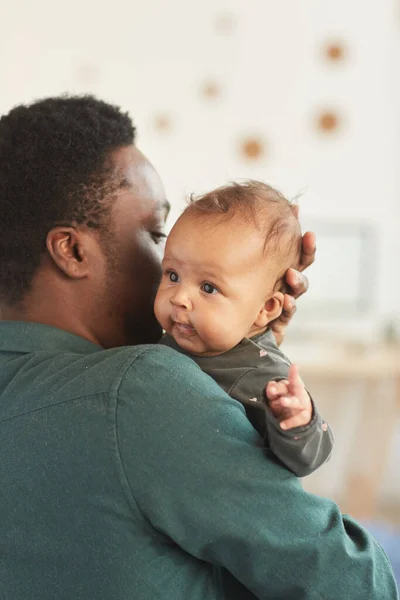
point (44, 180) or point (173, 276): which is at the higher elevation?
point (44, 180)

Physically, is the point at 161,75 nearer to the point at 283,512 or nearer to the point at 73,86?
the point at 73,86

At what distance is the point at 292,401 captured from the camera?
793mm

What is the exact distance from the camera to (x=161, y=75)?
3.82 metres

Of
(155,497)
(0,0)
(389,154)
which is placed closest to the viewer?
(155,497)

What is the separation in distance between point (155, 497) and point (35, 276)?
39cm

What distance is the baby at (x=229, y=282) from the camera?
3.26 feet

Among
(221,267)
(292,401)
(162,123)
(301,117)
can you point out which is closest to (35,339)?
(221,267)

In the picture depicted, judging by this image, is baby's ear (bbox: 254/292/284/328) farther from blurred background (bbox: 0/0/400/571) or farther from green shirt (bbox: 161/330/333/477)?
blurred background (bbox: 0/0/400/571)

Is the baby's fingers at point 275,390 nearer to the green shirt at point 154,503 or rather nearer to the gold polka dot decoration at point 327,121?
the green shirt at point 154,503

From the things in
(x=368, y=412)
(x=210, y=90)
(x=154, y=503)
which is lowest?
(x=368, y=412)

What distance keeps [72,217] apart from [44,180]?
0.06 m

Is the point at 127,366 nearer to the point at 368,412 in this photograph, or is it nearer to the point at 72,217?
the point at 72,217

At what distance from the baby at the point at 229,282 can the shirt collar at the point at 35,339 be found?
0.11 meters

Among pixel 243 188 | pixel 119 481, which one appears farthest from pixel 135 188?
pixel 119 481
